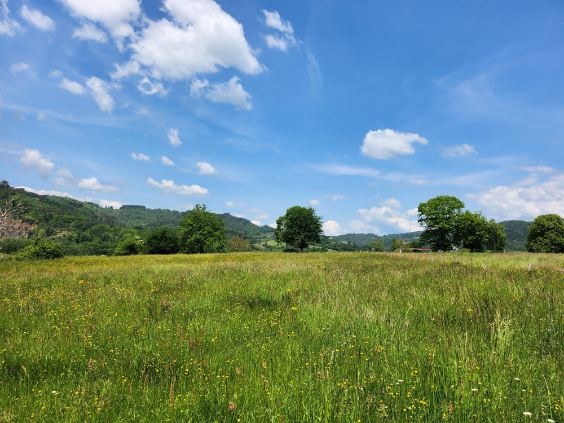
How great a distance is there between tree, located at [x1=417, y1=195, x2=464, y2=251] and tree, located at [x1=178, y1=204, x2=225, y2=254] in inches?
2083

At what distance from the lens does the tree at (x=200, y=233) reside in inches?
3525

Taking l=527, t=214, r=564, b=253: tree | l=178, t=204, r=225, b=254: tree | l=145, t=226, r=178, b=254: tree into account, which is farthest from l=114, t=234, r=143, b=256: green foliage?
l=527, t=214, r=564, b=253: tree

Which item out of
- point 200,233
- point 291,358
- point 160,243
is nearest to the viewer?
point 291,358

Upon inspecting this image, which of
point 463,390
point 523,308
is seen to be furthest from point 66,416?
point 523,308

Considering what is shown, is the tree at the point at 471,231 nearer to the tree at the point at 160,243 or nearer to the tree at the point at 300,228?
the tree at the point at 300,228

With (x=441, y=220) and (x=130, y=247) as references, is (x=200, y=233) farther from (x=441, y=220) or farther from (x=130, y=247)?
(x=441, y=220)

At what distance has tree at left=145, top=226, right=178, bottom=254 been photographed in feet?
357

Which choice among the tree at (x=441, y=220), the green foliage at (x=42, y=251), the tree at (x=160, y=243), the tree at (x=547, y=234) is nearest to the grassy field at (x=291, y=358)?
the green foliage at (x=42, y=251)

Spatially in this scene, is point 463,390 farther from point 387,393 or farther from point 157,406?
point 157,406

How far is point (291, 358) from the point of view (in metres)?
4.96

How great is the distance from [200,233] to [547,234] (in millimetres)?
87197

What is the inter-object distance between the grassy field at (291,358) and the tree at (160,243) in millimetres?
104587

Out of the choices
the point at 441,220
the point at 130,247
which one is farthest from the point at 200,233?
the point at 441,220

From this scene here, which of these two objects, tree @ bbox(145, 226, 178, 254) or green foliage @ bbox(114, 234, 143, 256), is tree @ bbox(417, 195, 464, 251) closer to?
tree @ bbox(145, 226, 178, 254)
